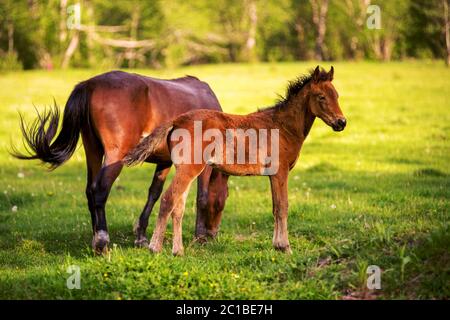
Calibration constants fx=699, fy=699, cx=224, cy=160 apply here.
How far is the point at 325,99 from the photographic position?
316 inches

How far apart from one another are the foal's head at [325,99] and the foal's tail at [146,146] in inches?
67.4

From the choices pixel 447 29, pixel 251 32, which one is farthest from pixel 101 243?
pixel 251 32

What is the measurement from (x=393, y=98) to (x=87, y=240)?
16555 mm

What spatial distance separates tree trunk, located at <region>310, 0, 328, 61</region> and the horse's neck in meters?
44.9

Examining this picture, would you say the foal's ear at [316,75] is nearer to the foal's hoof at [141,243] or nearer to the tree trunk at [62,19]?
the foal's hoof at [141,243]

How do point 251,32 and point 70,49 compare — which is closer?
point 70,49

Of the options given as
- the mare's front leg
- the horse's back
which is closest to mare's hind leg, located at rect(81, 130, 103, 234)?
the horse's back

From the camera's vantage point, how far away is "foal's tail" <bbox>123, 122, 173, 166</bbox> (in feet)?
25.6

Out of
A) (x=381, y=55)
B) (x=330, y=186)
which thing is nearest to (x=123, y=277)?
(x=330, y=186)

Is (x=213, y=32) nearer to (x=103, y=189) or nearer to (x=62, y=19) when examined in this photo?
(x=62, y=19)

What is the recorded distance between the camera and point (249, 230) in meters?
9.70

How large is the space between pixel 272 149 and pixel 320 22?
45.7m

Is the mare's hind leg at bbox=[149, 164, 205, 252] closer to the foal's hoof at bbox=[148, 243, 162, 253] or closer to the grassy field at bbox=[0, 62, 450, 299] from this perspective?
the foal's hoof at bbox=[148, 243, 162, 253]
